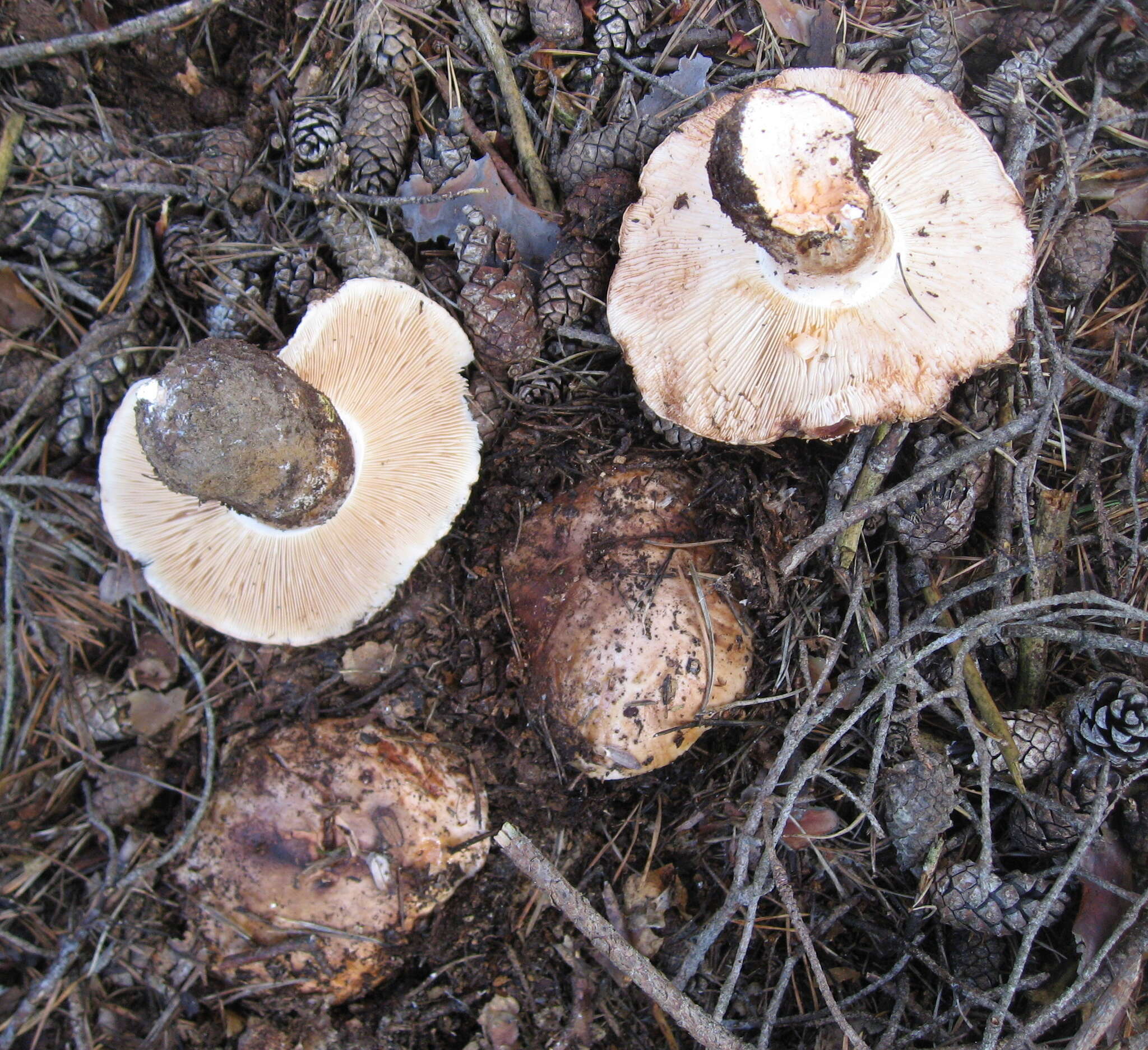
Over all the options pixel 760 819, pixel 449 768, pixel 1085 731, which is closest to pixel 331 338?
pixel 449 768

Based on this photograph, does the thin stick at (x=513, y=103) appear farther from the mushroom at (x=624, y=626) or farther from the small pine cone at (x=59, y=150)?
the small pine cone at (x=59, y=150)

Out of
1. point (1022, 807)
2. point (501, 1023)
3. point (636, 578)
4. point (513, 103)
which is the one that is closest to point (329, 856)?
point (501, 1023)

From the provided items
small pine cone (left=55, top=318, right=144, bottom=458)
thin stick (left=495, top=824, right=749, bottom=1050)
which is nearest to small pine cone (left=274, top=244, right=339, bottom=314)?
small pine cone (left=55, top=318, right=144, bottom=458)

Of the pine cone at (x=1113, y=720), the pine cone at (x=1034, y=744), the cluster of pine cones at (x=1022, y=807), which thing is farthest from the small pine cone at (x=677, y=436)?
the pine cone at (x=1113, y=720)

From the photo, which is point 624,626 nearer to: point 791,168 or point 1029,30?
point 791,168

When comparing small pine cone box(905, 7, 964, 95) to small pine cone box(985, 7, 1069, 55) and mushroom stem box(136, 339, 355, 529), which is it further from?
mushroom stem box(136, 339, 355, 529)

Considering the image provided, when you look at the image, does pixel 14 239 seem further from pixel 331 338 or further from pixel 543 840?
pixel 543 840
